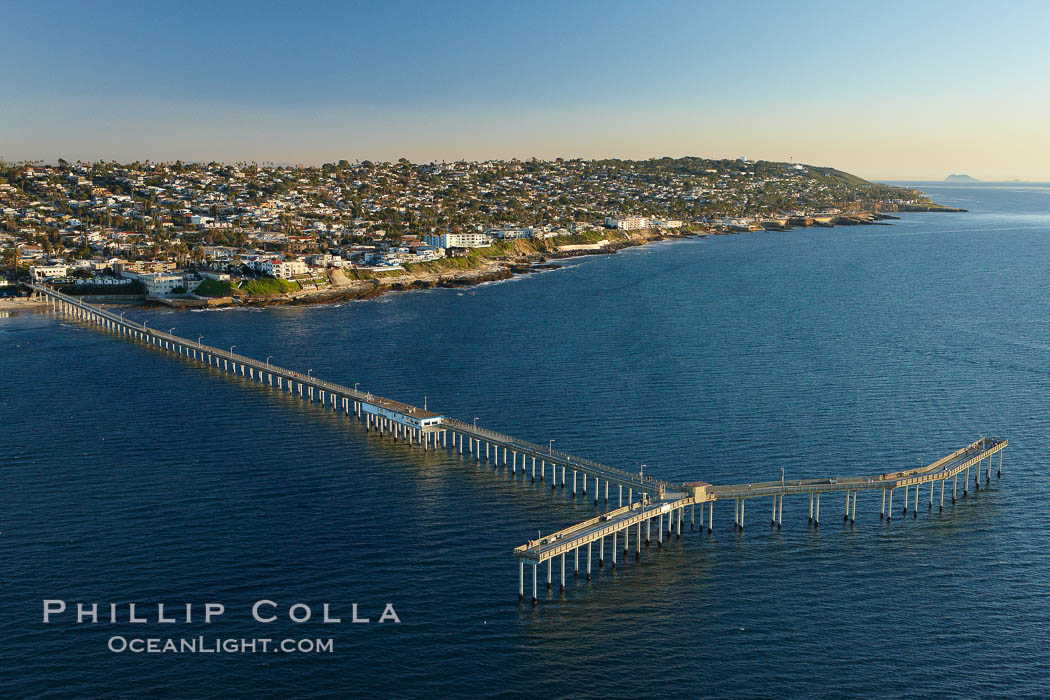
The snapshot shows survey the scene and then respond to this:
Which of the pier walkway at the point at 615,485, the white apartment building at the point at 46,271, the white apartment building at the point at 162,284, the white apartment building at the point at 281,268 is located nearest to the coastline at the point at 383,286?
the white apartment building at the point at 162,284

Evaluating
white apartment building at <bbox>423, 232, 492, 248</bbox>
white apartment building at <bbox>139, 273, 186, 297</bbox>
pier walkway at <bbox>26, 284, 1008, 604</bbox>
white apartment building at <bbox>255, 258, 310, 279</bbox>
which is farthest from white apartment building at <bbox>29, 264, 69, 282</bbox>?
pier walkway at <bbox>26, 284, 1008, 604</bbox>

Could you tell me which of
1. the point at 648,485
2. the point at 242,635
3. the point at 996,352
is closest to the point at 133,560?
the point at 242,635

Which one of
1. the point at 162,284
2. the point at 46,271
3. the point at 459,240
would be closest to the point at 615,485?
the point at 162,284

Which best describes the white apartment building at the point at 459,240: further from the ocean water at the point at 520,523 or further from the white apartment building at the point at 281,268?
the ocean water at the point at 520,523

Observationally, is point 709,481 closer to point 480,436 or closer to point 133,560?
point 480,436

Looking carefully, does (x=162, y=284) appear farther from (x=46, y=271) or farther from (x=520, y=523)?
(x=520, y=523)
